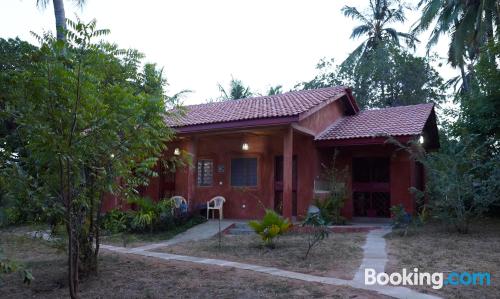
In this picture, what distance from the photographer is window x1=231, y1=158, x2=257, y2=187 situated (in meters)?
13.7

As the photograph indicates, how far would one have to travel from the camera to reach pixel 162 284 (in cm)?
598

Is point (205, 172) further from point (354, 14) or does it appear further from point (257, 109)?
point (354, 14)

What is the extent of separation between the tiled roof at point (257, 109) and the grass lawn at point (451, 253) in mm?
4276

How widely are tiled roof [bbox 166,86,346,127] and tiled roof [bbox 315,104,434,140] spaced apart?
1.09m

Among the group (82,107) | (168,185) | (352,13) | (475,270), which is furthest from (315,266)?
(352,13)

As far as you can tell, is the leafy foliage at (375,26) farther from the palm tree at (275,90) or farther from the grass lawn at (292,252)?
the grass lawn at (292,252)

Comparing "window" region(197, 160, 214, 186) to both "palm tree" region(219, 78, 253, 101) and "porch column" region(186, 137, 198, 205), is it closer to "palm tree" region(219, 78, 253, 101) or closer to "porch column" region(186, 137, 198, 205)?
"porch column" region(186, 137, 198, 205)

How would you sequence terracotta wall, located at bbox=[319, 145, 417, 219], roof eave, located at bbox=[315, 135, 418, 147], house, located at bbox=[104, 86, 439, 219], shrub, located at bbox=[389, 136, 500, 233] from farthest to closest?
terracotta wall, located at bbox=[319, 145, 417, 219]
house, located at bbox=[104, 86, 439, 219]
roof eave, located at bbox=[315, 135, 418, 147]
shrub, located at bbox=[389, 136, 500, 233]

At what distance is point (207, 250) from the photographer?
8688mm

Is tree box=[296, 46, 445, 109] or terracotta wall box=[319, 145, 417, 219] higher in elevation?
tree box=[296, 46, 445, 109]

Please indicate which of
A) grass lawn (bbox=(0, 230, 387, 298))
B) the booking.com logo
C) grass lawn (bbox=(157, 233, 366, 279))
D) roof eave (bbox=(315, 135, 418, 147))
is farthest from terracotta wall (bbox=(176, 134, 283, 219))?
the booking.com logo

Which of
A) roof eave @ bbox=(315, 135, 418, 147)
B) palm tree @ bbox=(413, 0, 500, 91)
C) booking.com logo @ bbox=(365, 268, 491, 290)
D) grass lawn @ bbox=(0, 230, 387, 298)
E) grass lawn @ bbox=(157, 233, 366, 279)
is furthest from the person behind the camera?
palm tree @ bbox=(413, 0, 500, 91)

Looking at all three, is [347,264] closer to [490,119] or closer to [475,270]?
[475,270]

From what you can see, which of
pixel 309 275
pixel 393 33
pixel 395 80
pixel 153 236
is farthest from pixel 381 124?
pixel 393 33
